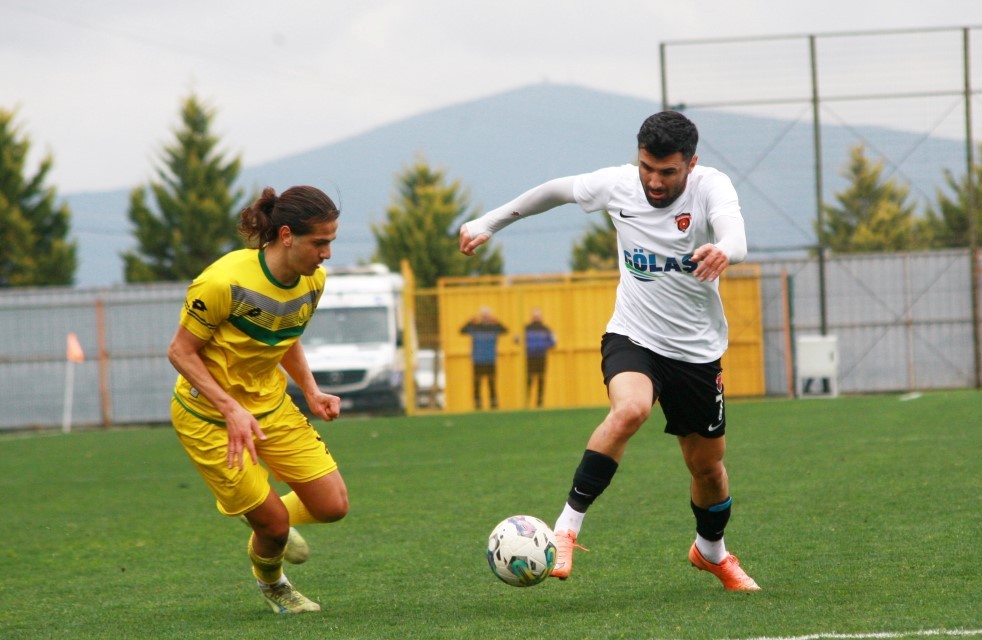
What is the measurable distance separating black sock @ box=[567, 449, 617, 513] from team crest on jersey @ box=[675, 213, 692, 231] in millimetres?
1032

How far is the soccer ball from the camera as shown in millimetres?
5027

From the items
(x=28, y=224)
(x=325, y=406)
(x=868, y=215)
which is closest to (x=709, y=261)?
(x=325, y=406)

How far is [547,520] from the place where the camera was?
836 cm

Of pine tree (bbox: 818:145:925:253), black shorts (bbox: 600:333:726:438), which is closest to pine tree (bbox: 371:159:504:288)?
pine tree (bbox: 818:145:925:253)

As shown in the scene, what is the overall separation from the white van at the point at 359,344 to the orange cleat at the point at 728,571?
1659 centimetres

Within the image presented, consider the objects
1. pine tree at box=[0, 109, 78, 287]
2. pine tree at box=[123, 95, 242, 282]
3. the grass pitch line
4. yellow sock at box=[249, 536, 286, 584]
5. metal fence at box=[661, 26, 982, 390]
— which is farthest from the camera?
pine tree at box=[123, 95, 242, 282]

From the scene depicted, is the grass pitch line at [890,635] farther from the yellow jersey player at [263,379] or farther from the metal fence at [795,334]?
the metal fence at [795,334]

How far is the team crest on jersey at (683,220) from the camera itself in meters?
5.38

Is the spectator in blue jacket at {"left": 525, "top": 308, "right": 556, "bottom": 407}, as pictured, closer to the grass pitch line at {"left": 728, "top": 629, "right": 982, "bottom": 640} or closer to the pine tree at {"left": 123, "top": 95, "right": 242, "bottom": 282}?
the grass pitch line at {"left": 728, "top": 629, "right": 982, "bottom": 640}

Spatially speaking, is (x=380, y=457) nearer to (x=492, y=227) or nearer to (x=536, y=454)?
(x=536, y=454)

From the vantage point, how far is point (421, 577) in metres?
6.45

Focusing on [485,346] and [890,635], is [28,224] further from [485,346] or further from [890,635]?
[890,635]

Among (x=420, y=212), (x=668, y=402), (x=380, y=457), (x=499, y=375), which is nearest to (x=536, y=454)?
(x=380, y=457)

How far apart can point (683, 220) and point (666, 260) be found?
187mm
